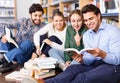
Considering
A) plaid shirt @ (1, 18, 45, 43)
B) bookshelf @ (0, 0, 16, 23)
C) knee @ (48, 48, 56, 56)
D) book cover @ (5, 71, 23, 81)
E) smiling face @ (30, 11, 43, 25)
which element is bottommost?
book cover @ (5, 71, 23, 81)

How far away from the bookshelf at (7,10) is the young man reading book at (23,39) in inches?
95.3

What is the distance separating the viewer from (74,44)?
2.41 m

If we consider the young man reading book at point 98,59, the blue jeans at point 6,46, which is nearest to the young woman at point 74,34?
the young man reading book at point 98,59

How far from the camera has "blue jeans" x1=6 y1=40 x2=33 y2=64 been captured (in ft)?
9.00

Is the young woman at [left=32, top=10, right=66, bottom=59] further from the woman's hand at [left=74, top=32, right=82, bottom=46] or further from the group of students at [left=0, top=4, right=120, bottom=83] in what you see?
the woman's hand at [left=74, top=32, right=82, bottom=46]

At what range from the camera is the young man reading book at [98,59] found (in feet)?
5.60

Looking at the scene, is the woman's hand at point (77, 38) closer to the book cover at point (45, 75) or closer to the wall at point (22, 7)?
the book cover at point (45, 75)

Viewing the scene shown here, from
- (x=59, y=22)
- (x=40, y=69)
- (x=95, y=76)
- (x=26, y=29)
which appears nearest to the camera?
(x=95, y=76)

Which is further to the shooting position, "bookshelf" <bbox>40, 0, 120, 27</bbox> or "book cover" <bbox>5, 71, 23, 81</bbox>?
"bookshelf" <bbox>40, 0, 120, 27</bbox>

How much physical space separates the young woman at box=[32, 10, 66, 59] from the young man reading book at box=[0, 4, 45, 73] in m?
0.15

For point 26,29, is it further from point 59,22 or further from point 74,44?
point 74,44

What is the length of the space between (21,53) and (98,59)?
1.21 m

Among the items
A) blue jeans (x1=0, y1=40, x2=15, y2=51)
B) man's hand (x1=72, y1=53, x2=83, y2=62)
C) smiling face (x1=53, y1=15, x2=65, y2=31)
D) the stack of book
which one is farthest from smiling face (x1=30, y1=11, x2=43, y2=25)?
man's hand (x1=72, y1=53, x2=83, y2=62)

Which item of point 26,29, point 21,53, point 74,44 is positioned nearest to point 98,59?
point 74,44
